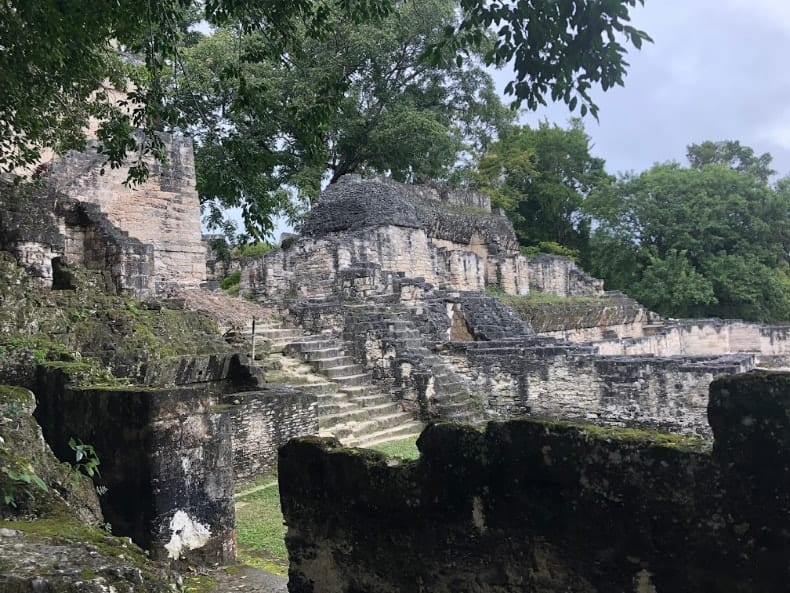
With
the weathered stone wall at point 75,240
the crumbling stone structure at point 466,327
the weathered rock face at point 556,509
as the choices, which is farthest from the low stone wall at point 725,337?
the weathered rock face at point 556,509

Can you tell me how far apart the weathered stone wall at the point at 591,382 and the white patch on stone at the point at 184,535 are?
27.2 feet

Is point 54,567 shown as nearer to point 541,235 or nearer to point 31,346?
point 31,346

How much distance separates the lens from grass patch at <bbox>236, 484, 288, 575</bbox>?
18.0 feet

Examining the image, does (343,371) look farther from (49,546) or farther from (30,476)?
(49,546)

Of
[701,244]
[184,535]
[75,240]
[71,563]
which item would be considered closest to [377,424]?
[75,240]

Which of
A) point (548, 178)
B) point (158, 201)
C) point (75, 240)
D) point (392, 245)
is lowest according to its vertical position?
point (75, 240)

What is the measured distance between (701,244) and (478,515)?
31.2m

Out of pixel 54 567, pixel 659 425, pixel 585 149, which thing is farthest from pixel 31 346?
pixel 585 149

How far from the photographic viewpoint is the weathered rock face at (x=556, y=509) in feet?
Result: 8.88

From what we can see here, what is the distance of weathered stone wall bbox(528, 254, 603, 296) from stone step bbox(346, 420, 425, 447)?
63.4 ft

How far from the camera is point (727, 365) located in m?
10.6

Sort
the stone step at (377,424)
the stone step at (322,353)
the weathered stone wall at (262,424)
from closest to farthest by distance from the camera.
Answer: the weathered stone wall at (262,424) < the stone step at (377,424) < the stone step at (322,353)

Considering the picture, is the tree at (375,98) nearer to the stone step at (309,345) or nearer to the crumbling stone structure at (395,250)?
the crumbling stone structure at (395,250)

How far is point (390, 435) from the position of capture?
1139cm
